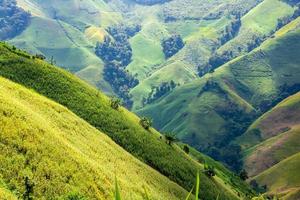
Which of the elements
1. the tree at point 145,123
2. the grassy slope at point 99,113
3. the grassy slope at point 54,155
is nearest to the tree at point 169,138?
the grassy slope at point 99,113

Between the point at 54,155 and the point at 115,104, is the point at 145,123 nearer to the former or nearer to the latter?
the point at 115,104

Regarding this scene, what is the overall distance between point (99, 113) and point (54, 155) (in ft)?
216

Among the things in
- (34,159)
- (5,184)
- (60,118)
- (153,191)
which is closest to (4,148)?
(34,159)

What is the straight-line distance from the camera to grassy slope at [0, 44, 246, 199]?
137 metres

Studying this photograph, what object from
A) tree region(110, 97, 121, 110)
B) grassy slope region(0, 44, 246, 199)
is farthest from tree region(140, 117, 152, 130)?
tree region(110, 97, 121, 110)

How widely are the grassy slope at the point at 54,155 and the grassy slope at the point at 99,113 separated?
2049 centimetres

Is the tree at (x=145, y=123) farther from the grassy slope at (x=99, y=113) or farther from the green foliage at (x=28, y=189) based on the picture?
→ the green foliage at (x=28, y=189)

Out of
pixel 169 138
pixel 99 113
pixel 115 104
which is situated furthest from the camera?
pixel 169 138

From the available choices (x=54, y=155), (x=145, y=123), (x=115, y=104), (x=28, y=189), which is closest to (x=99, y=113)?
(x=115, y=104)

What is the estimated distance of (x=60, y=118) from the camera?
359 ft

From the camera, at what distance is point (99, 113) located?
475 feet

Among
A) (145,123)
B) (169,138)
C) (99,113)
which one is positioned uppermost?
(99,113)

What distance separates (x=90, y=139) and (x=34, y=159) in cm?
3881

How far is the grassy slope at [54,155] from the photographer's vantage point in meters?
69.3
